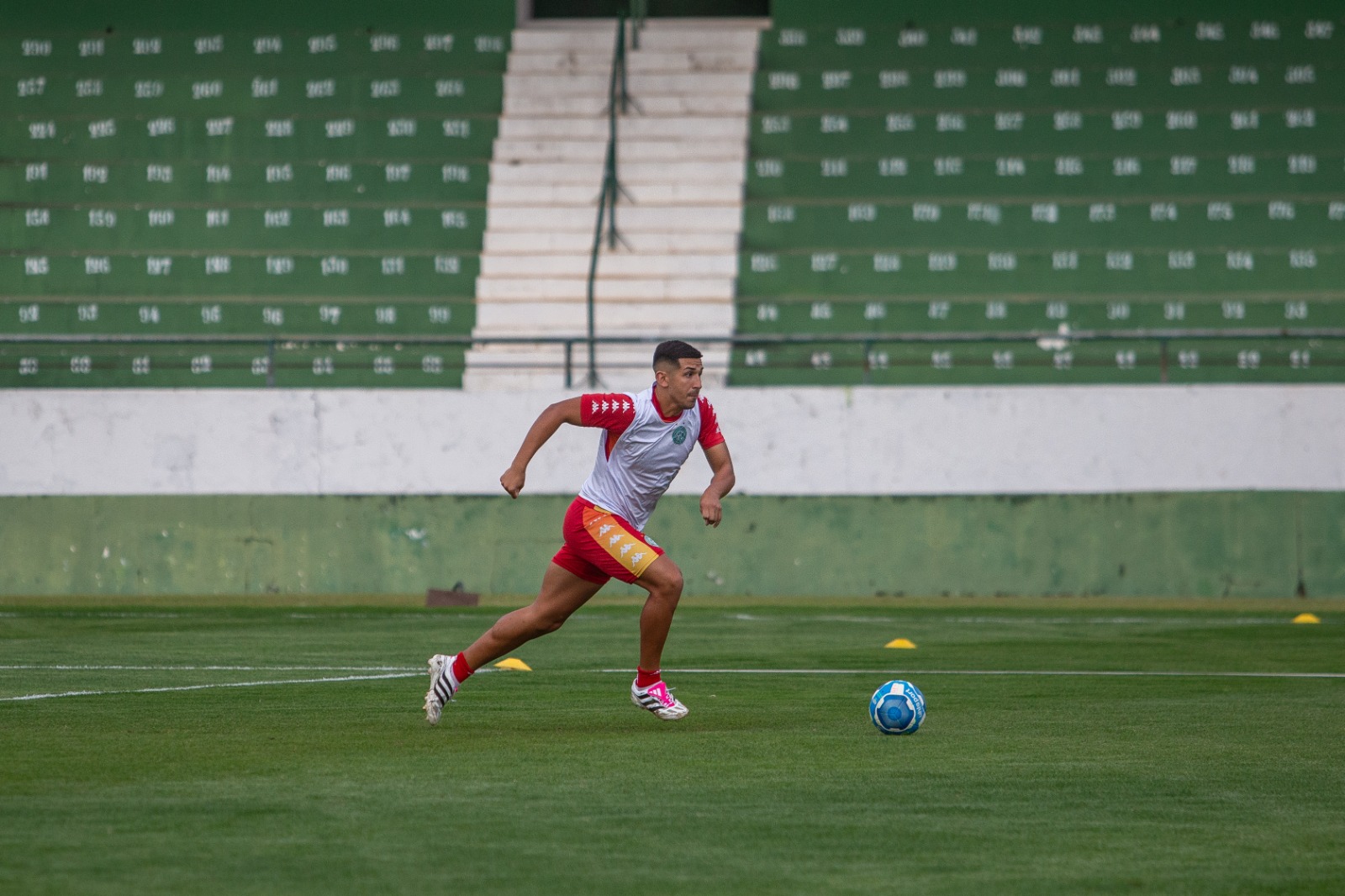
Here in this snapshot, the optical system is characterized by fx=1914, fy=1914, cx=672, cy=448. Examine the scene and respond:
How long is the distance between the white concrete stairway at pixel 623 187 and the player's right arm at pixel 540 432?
39.3ft

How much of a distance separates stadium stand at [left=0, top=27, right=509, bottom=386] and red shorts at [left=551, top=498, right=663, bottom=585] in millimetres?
12347

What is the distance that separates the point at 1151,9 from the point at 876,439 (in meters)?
10.7

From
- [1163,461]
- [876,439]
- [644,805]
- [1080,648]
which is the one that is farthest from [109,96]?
[644,805]

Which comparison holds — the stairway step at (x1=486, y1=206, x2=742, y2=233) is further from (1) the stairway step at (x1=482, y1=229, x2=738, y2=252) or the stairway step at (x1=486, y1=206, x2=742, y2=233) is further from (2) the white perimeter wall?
(2) the white perimeter wall

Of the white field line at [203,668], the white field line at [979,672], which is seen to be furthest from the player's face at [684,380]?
the white field line at [203,668]

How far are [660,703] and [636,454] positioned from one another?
125 cm

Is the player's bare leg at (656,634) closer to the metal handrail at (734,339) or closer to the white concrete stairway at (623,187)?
the metal handrail at (734,339)

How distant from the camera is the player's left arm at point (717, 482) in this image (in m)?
9.17

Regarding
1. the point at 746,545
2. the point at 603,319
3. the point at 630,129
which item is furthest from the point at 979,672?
the point at 630,129

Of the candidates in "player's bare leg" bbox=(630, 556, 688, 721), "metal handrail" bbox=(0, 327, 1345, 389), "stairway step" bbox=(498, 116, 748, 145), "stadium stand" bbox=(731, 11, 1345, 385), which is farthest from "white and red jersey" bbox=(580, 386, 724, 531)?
"stairway step" bbox=(498, 116, 748, 145)

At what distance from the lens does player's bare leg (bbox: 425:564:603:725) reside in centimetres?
924

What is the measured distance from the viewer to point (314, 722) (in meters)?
9.19

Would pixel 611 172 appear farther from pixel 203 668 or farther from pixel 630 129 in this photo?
pixel 203 668

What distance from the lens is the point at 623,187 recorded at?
1016 inches
